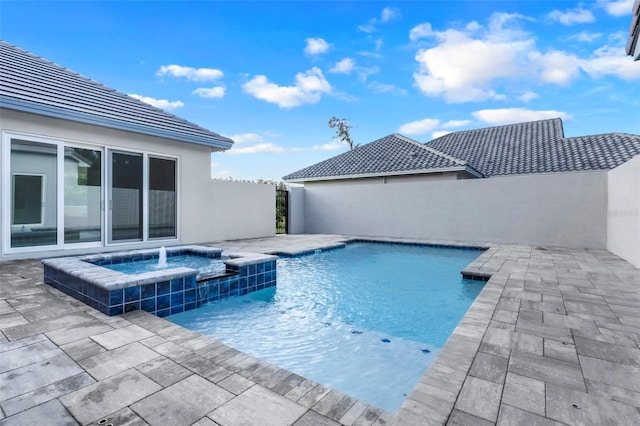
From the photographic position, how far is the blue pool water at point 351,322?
293 centimetres

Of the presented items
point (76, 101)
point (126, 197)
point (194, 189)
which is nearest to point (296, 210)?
point (194, 189)

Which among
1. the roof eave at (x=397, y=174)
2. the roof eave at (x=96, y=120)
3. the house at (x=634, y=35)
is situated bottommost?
the roof eave at (x=397, y=174)

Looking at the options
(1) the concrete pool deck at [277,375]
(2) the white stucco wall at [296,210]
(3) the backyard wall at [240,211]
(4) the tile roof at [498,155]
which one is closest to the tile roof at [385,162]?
(4) the tile roof at [498,155]

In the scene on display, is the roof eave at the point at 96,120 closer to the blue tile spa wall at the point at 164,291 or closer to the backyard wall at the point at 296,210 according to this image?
the blue tile spa wall at the point at 164,291

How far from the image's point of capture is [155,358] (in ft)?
8.14

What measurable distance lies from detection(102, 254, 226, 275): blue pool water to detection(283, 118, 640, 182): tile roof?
9.62 m

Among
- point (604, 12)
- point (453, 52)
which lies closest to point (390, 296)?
point (453, 52)

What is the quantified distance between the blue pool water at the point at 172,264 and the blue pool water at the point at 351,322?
1411 millimetres

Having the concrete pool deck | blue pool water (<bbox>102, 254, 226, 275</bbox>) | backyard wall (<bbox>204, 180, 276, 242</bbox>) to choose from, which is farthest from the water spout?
backyard wall (<bbox>204, 180, 276, 242</bbox>)

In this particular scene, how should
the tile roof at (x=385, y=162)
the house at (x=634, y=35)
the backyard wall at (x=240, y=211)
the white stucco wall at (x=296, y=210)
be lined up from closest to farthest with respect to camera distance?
1. the house at (x=634, y=35)
2. the backyard wall at (x=240, y=211)
3. the tile roof at (x=385, y=162)
4. the white stucco wall at (x=296, y=210)

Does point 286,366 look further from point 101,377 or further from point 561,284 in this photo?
point 561,284

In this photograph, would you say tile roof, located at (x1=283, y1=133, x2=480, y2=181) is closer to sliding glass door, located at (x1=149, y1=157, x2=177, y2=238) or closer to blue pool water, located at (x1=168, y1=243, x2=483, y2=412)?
blue pool water, located at (x1=168, y1=243, x2=483, y2=412)

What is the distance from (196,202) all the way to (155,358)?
7.99 m

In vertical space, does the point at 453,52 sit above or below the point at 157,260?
above
